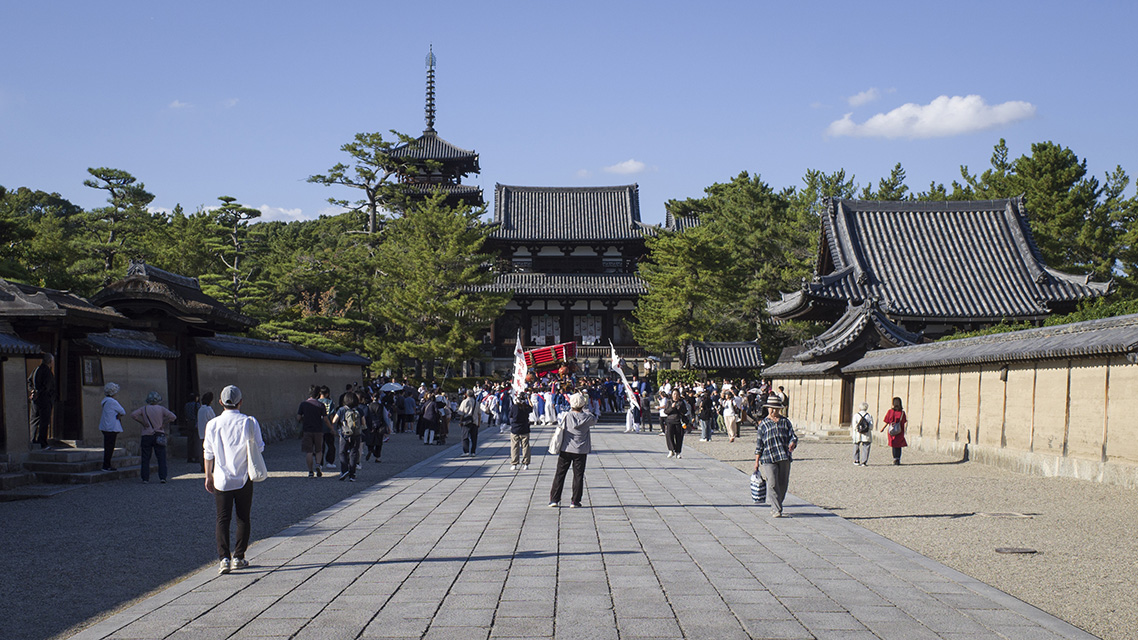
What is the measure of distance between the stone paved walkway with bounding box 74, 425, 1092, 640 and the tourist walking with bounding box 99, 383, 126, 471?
4319 mm

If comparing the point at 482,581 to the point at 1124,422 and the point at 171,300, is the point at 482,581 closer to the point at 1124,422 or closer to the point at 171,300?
the point at 1124,422

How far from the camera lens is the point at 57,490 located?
43.1 feet

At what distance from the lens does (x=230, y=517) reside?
25.3ft

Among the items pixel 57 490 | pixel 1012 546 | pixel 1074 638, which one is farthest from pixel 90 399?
pixel 1074 638

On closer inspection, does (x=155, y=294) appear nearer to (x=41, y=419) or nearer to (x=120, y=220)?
(x=41, y=419)

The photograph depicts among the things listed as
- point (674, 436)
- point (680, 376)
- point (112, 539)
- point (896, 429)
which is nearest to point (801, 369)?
point (674, 436)

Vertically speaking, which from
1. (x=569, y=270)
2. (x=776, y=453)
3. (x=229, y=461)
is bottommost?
(x=776, y=453)

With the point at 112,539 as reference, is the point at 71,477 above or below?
below

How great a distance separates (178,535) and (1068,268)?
119 feet

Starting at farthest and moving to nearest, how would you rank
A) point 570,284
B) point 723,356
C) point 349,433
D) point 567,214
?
point 567,214, point 570,284, point 723,356, point 349,433

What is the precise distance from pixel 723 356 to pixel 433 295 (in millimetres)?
13169

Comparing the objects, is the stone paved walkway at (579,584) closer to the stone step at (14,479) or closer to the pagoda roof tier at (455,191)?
the stone step at (14,479)

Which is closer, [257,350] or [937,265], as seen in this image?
[257,350]

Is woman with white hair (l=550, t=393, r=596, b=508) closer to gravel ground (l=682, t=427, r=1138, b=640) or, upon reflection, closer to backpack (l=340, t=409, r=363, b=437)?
gravel ground (l=682, t=427, r=1138, b=640)
